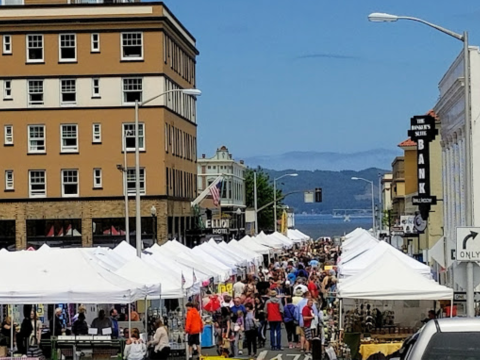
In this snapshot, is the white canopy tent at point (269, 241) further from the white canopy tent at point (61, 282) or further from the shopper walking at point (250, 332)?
the white canopy tent at point (61, 282)

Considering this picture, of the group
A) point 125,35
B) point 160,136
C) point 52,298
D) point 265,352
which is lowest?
point 265,352

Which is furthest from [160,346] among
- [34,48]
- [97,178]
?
[34,48]

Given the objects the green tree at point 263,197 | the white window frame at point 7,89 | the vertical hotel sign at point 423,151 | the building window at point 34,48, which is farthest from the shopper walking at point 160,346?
the green tree at point 263,197

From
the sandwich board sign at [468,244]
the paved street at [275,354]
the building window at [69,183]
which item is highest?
the building window at [69,183]

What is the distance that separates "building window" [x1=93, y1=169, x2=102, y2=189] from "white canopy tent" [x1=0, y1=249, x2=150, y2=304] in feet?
143

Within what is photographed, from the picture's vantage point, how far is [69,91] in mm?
67188

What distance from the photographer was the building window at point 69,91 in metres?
67.2

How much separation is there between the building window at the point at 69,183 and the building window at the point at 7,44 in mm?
7411

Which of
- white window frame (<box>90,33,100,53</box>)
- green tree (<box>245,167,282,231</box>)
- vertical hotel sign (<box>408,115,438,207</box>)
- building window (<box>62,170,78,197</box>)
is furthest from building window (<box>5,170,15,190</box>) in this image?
green tree (<box>245,167,282,231</box>)

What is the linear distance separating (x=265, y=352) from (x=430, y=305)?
422 centimetres

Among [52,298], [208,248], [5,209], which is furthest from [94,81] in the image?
[52,298]

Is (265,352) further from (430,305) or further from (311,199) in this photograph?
(311,199)

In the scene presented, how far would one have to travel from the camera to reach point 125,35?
66688 mm

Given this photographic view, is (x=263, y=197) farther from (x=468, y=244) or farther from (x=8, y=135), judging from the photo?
(x=468, y=244)
